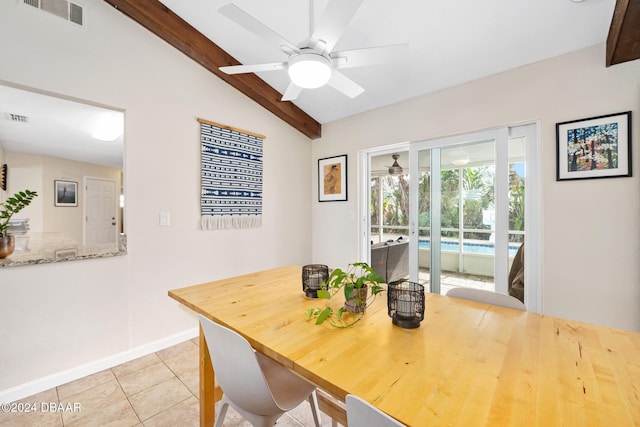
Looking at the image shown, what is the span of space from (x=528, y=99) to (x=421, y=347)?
240 cm

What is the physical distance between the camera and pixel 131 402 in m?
1.76

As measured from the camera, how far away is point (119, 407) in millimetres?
1715

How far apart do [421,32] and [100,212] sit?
294 centimetres

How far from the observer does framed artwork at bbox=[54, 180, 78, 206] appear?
6.89ft

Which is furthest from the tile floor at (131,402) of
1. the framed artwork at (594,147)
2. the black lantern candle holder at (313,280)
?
the framed artwork at (594,147)

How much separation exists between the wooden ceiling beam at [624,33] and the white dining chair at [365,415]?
232 centimetres

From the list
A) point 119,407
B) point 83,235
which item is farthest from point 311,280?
point 83,235

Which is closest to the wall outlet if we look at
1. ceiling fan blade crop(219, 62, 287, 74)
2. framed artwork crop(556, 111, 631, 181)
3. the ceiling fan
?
ceiling fan blade crop(219, 62, 287, 74)

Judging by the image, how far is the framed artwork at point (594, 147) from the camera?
191cm

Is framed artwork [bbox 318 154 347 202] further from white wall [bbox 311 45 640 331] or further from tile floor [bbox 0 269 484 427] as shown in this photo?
tile floor [bbox 0 269 484 427]

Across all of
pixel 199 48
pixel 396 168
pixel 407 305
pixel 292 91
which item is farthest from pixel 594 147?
pixel 199 48

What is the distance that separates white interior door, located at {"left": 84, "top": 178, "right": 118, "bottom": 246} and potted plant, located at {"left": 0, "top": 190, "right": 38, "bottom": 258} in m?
0.34

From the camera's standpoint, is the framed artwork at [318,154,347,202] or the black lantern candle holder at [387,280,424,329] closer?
the black lantern candle holder at [387,280,424,329]

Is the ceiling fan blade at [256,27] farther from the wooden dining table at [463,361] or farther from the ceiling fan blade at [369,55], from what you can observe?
the wooden dining table at [463,361]
